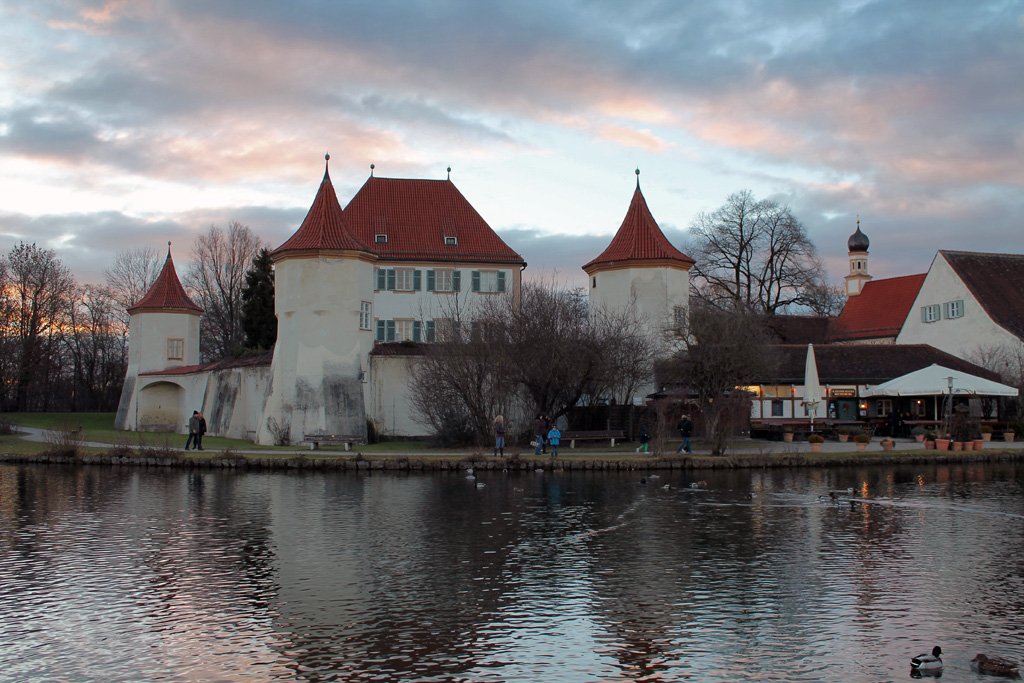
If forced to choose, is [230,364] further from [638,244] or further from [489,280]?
[638,244]

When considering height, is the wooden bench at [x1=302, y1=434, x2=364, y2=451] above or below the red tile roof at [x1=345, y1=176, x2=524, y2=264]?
below

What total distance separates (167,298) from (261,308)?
5.28m

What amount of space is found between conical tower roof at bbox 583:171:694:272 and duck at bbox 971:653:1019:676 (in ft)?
117

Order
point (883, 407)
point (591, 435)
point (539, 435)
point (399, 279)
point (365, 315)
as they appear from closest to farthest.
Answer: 1. point (539, 435)
2. point (591, 435)
3. point (365, 315)
4. point (883, 407)
5. point (399, 279)

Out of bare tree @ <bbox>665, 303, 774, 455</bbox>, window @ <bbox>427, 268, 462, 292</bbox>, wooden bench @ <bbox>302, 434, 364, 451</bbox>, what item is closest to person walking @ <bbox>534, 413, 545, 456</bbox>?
bare tree @ <bbox>665, 303, 774, 455</bbox>

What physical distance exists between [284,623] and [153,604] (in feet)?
6.36

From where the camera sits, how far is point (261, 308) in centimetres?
5219

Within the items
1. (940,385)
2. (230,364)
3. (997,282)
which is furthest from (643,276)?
(997,282)

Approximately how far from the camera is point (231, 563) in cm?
1398

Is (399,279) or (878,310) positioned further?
(878,310)

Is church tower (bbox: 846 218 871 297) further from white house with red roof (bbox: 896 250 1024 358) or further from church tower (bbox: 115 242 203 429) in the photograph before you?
church tower (bbox: 115 242 203 429)

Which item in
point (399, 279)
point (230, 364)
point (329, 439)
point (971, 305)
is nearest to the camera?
point (329, 439)

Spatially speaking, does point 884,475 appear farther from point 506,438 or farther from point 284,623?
point 284,623

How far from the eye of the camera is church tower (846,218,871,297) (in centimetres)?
8144
